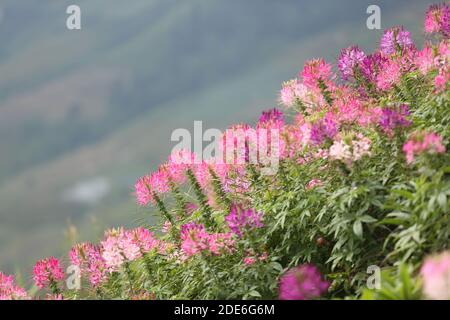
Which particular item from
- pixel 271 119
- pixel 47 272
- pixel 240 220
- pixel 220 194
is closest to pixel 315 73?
pixel 271 119

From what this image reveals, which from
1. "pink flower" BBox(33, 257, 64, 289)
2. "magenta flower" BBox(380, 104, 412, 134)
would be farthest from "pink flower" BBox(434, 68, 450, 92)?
"pink flower" BBox(33, 257, 64, 289)

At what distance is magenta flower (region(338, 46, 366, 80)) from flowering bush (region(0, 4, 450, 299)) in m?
0.26

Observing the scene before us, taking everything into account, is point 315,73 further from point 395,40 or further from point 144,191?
point 144,191

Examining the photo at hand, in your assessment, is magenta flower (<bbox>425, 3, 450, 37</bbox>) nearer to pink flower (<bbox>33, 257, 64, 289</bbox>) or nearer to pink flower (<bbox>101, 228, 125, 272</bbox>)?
pink flower (<bbox>101, 228, 125, 272</bbox>)

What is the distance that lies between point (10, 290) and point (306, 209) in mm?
1888

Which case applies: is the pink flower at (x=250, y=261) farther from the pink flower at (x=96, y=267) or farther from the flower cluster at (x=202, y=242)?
the pink flower at (x=96, y=267)

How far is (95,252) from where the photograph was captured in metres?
4.57

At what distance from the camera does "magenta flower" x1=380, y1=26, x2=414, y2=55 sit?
6.00m

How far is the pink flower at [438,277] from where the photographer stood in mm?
3012

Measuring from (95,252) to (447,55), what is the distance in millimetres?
2824

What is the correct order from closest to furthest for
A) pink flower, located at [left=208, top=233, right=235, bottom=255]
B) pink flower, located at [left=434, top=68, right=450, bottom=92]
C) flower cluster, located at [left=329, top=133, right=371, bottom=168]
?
flower cluster, located at [left=329, top=133, right=371, bottom=168] < pink flower, located at [left=208, top=233, right=235, bottom=255] < pink flower, located at [left=434, top=68, right=450, bottom=92]

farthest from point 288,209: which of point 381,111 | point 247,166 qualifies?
point 381,111

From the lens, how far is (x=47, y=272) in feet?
14.3

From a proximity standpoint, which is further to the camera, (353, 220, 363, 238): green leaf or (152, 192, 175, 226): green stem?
(152, 192, 175, 226): green stem
